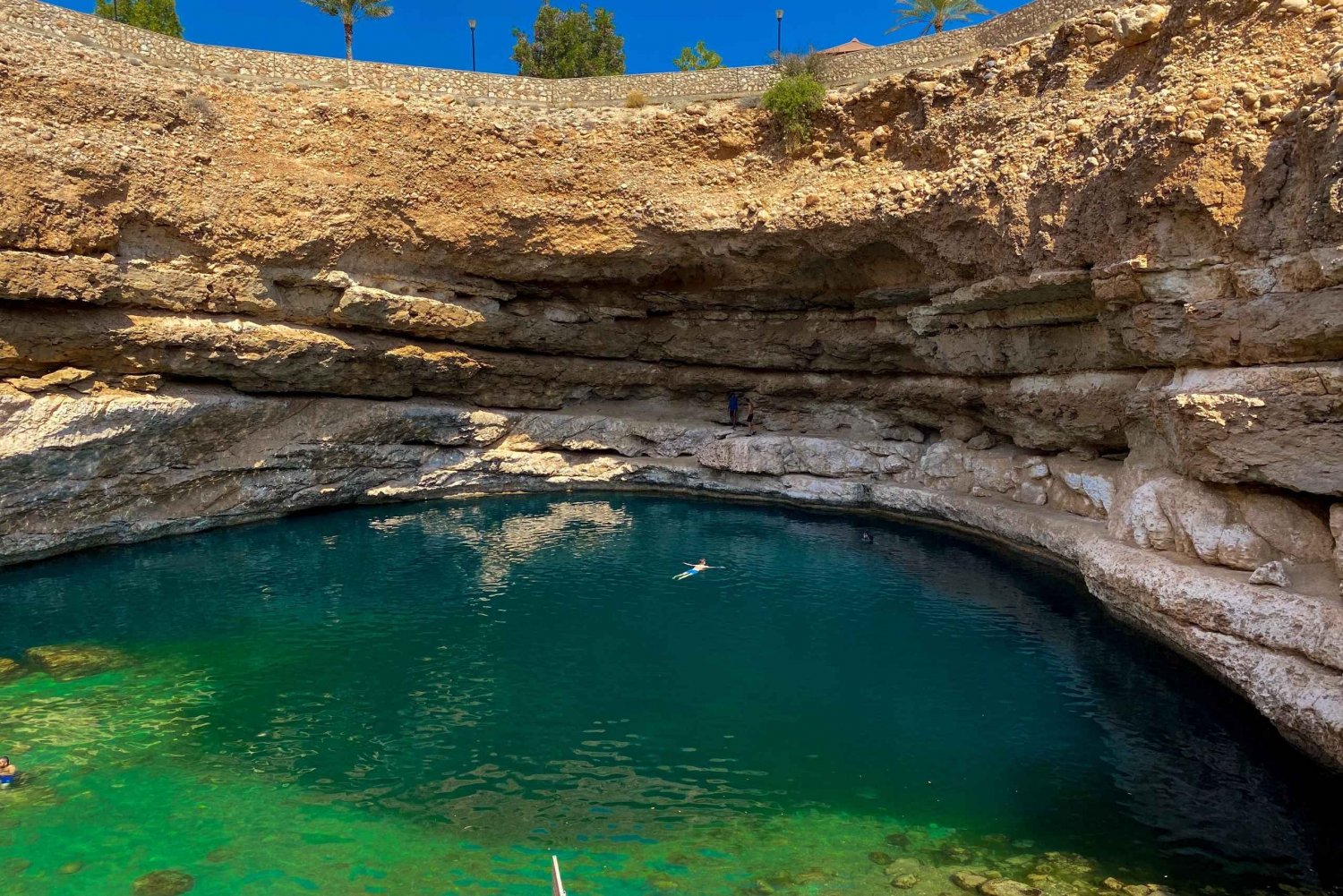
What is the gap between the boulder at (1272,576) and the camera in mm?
11695

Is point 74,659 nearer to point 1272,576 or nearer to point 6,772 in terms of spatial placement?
point 6,772

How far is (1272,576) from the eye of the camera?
11.8 metres

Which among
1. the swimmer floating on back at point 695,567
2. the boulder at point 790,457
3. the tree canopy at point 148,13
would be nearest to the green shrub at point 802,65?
the boulder at point 790,457

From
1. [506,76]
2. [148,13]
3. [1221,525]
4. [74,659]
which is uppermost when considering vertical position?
[148,13]

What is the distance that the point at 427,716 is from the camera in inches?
476

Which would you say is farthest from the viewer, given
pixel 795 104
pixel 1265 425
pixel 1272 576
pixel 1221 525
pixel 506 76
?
pixel 506 76

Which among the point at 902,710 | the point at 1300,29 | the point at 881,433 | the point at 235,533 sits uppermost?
the point at 1300,29

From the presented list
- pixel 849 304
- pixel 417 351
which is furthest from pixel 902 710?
pixel 417 351

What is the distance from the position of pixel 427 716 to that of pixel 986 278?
15617mm

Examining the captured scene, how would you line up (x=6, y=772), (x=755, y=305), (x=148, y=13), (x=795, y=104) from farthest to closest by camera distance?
(x=148, y=13) → (x=755, y=305) → (x=795, y=104) → (x=6, y=772)

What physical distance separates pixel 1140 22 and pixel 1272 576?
1097 cm

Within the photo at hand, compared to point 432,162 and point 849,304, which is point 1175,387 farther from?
point 432,162

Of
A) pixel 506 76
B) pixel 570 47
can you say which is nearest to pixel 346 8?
pixel 506 76

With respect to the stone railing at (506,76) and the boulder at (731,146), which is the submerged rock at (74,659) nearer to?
the stone railing at (506,76)
